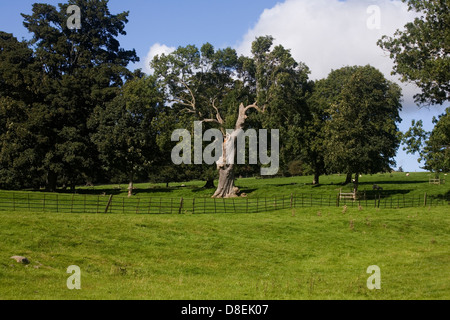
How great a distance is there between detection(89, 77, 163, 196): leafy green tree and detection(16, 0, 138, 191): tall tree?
7.30ft

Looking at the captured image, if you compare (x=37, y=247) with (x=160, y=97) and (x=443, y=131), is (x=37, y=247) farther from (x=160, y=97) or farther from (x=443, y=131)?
(x=160, y=97)

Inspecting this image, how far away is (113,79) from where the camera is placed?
222ft

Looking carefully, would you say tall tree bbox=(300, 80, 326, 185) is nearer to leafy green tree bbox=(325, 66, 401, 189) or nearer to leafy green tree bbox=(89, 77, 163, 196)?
→ leafy green tree bbox=(325, 66, 401, 189)

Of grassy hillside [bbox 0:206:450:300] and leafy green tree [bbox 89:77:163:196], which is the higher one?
leafy green tree [bbox 89:77:163:196]

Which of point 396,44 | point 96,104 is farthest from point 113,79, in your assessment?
point 396,44

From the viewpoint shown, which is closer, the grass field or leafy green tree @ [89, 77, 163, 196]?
the grass field

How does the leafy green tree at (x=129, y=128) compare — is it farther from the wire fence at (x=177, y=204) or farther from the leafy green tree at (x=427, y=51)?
the leafy green tree at (x=427, y=51)

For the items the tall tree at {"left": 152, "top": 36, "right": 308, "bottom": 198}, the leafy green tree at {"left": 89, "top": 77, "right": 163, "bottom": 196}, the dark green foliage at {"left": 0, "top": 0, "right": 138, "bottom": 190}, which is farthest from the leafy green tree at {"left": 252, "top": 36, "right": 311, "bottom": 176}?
the dark green foliage at {"left": 0, "top": 0, "right": 138, "bottom": 190}

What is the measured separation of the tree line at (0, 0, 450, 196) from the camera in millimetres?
55469

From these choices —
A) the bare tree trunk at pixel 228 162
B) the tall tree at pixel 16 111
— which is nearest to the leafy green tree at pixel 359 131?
the bare tree trunk at pixel 228 162

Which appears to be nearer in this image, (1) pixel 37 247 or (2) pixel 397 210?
(1) pixel 37 247

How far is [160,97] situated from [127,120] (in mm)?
4945

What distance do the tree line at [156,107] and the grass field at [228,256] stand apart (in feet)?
66.9

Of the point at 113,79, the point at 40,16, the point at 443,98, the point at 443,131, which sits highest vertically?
the point at 40,16
